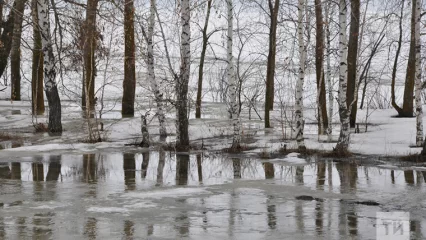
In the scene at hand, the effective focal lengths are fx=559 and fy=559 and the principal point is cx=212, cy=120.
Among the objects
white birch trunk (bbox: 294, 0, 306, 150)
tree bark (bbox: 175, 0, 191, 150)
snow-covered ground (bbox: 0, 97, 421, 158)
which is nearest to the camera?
white birch trunk (bbox: 294, 0, 306, 150)

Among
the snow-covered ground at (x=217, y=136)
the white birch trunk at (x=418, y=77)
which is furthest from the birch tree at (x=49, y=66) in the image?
the white birch trunk at (x=418, y=77)

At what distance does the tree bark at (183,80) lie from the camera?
49.2 feet

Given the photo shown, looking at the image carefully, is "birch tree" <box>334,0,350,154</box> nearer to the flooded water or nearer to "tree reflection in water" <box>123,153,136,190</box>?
the flooded water

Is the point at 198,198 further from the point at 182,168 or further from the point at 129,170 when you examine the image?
the point at 182,168

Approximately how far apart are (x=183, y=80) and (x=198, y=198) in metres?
6.76

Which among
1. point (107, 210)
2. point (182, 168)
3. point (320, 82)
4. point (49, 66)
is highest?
point (49, 66)

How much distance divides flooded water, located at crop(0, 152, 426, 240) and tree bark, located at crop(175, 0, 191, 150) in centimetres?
224

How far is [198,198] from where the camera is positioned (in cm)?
898

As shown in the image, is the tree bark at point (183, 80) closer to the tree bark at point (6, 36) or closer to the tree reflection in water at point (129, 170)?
the tree reflection in water at point (129, 170)

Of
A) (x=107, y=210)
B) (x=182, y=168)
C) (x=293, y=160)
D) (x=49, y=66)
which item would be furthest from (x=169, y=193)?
(x=49, y=66)

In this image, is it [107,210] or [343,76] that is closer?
[107,210]

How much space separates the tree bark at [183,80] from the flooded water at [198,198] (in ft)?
7.34

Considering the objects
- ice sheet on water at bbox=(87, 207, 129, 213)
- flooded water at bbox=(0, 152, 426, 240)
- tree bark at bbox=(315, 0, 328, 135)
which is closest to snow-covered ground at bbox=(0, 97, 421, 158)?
tree bark at bbox=(315, 0, 328, 135)

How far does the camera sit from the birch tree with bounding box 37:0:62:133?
1788 cm
